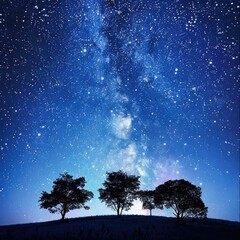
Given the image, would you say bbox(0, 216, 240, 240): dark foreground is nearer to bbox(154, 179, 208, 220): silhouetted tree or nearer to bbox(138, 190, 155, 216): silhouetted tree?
bbox(154, 179, 208, 220): silhouetted tree

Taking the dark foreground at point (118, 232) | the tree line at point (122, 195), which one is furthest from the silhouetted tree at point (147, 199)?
the dark foreground at point (118, 232)

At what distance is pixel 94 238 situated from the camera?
75.0ft

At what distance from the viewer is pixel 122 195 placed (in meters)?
56.8

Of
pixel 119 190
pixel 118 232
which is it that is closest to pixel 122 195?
pixel 119 190

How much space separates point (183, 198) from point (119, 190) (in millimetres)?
14011

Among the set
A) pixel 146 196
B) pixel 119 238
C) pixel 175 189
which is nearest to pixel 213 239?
pixel 119 238

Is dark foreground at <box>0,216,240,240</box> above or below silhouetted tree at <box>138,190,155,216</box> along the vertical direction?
below

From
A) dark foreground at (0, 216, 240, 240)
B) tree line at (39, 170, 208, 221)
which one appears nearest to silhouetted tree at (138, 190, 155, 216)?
tree line at (39, 170, 208, 221)

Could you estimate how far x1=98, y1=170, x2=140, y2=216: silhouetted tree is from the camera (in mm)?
56509

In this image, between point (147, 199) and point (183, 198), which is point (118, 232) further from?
point (147, 199)

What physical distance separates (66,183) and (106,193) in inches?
364

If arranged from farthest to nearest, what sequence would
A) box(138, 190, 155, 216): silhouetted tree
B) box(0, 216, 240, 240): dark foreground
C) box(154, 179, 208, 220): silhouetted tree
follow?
box(138, 190, 155, 216): silhouetted tree < box(154, 179, 208, 220): silhouetted tree < box(0, 216, 240, 240): dark foreground

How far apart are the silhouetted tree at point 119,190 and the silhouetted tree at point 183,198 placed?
7.27 metres

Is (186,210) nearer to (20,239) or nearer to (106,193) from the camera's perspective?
(106,193)
